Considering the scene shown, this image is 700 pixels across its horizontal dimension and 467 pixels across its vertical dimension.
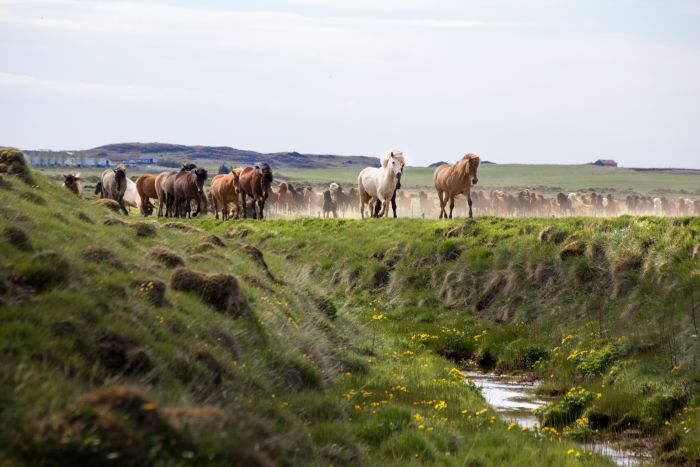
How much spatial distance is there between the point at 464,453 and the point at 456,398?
11.2 feet

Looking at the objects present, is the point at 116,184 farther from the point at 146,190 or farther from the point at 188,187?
the point at 146,190

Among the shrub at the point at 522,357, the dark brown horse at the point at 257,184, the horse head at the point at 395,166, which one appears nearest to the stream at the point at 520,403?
the shrub at the point at 522,357

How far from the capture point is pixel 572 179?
164m

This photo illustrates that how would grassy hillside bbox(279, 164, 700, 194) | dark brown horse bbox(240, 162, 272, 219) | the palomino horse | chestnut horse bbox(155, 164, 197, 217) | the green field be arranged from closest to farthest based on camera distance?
dark brown horse bbox(240, 162, 272, 219) → the palomino horse → chestnut horse bbox(155, 164, 197, 217) → the green field → grassy hillside bbox(279, 164, 700, 194)

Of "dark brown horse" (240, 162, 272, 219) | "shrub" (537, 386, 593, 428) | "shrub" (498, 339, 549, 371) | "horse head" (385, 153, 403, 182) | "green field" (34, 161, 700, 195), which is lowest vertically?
"green field" (34, 161, 700, 195)

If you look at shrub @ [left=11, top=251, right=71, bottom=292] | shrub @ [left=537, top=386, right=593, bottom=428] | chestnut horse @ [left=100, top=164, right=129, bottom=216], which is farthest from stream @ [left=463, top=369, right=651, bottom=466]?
chestnut horse @ [left=100, top=164, right=129, bottom=216]

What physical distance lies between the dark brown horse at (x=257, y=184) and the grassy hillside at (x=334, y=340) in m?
13.7

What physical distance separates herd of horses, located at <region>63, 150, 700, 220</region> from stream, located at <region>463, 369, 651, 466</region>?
1304cm

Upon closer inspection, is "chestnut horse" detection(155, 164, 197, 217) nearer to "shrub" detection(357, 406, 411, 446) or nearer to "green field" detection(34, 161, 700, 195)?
"shrub" detection(357, 406, 411, 446)

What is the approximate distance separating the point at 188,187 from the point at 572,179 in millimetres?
128819

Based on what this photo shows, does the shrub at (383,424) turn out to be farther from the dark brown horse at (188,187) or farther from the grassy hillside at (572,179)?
the grassy hillside at (572,179)

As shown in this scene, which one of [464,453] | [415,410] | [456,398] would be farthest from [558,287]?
[464,453]

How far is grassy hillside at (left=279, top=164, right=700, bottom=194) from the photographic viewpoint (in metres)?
139

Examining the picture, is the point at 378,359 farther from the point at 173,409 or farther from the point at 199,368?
the point at 173,409
